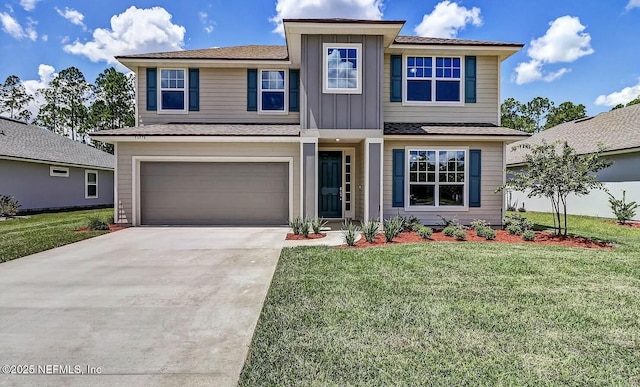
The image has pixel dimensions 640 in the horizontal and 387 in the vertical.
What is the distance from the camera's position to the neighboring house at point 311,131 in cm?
1012

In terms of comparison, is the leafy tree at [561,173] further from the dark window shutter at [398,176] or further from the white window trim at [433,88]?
the white window trim at [433,88]

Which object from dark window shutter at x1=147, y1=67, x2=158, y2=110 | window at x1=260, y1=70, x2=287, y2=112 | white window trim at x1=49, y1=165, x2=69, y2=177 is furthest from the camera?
white window trim at x1=49, y1=165, x2=69, y2=177

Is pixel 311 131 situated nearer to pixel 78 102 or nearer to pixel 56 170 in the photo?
pixel 56 170

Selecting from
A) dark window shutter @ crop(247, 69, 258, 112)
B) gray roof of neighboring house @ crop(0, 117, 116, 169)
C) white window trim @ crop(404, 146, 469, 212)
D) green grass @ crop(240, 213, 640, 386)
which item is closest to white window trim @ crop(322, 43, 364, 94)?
white window trim @ crop(404, 146, 469, 212)

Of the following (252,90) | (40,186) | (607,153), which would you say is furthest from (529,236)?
(40,186)

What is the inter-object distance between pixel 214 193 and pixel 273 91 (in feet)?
13.5

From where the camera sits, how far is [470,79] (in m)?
11.4

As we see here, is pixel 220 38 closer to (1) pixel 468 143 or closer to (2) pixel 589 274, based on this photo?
(1) pixel 468 143

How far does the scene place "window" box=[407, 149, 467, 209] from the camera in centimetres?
1095

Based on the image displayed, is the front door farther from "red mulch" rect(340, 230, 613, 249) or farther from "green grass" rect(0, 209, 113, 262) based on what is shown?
"green grass" rect(0, 209, 113, 262)

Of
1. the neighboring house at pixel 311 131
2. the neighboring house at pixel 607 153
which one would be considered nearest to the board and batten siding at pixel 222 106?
the neighboring house at pixel 311 131

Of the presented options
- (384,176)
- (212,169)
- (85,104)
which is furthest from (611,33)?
(85,104)

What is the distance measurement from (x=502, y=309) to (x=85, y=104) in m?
42.2

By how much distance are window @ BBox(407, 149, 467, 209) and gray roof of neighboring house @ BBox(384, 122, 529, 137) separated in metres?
0.66
